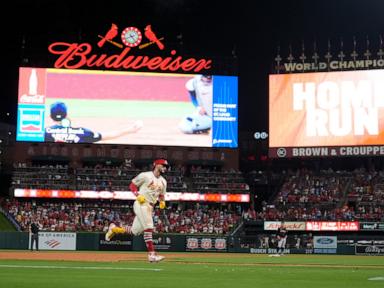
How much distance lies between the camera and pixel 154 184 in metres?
13.7

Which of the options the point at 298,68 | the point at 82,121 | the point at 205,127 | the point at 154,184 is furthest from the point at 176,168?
the point at 154,184

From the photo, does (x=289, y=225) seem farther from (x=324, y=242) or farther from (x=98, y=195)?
(x=98, y=195)

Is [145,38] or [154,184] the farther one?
[145,38]

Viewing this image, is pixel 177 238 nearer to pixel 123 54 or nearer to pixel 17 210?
pixel 17 210

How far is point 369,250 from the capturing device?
3603 centimetres

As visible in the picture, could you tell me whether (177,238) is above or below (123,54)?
below

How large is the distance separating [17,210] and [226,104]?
17.5 metres

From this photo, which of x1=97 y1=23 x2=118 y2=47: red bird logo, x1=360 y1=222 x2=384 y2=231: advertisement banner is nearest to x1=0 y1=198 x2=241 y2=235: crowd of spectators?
x1=360 y1=222 x2=384 y2=231: advertisement banner

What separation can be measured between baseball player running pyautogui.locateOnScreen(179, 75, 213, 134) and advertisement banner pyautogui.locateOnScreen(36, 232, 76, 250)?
15430mm

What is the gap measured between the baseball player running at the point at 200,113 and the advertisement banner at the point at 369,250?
17.2 m

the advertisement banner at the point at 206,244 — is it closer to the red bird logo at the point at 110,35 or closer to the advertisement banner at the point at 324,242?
the advertisement banner at the point at 324,242

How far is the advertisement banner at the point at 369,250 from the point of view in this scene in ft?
117

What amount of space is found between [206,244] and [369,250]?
9.28 m

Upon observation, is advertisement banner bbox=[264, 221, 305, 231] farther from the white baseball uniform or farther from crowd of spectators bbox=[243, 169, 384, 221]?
the white baseball uniform
